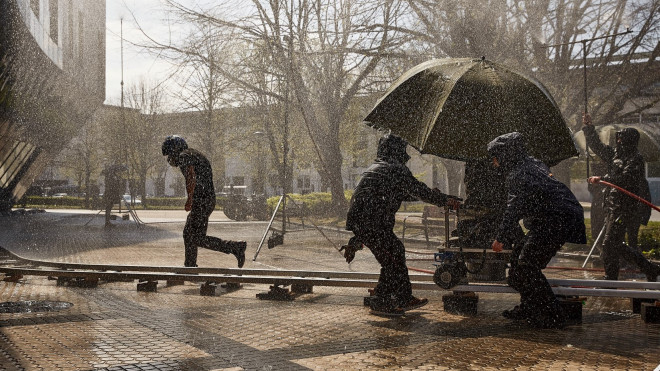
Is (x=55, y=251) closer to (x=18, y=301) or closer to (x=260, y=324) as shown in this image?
(x=18, y=301)

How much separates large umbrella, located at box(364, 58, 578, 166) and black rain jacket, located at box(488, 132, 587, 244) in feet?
3.46

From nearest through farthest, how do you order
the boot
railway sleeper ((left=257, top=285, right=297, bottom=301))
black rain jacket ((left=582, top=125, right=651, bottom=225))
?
railway sleeper ((left=257, top=285, right=297, bottom=301)), black rain jacket ((left=582, top=125, right=651, bottom=225)), the boot

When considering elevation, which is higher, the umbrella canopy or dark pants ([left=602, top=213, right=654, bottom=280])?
the umbrella canopy

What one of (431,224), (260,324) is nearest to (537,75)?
(431,224)

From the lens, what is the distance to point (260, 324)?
591 cm

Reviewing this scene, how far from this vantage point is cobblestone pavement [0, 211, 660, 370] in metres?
4.48

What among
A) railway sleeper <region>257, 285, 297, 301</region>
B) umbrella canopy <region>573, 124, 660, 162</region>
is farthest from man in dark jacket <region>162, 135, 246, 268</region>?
umbrella canopy <region>573, 124, 660, 162</region>

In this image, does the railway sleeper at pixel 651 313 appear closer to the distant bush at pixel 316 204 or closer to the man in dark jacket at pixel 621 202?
the man in dark jacket at pixel 621 202

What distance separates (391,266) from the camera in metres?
6.32

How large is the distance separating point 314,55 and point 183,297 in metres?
13.5

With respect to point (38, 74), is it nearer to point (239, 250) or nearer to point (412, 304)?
point (239, 250)

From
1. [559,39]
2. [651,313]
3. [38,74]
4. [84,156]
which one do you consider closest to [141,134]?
[84,156]

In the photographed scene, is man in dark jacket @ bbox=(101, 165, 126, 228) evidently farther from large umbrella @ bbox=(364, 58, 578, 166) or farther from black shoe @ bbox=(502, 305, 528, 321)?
black shoe @ bbox=(502, 305, 528, 321)

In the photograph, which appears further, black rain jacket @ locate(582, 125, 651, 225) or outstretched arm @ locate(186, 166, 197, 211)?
black rain jacket @ locate(582, 125, 651, 225)
